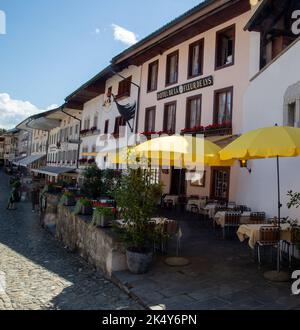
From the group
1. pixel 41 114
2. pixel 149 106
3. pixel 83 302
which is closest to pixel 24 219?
pixel 149 106

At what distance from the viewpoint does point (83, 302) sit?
5.73 metres

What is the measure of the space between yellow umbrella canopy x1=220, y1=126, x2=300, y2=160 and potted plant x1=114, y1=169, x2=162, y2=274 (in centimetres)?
181

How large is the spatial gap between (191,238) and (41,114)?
2925 cm

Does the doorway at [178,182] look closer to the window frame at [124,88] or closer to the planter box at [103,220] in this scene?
the window frame at [124,88]

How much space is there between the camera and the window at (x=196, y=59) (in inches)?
600

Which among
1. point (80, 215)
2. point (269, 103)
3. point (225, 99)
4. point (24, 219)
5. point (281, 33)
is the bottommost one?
point (24, 219)

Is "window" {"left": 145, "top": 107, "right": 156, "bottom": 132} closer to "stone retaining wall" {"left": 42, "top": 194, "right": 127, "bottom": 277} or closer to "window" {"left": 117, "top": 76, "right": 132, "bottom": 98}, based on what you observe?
"window" {"left": 117, "top": 76, "right": 132, "bottom": 98}

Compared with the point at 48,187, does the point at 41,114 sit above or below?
above

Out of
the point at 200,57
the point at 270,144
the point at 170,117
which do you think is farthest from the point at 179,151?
the point at 170,117

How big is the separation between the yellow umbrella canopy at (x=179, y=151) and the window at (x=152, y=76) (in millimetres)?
11410

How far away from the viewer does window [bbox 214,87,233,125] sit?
13480 mm

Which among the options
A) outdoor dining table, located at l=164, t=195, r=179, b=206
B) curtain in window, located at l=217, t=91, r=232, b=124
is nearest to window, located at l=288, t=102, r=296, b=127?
curtain in window, located at l=217, t=91, r=232, b=124
